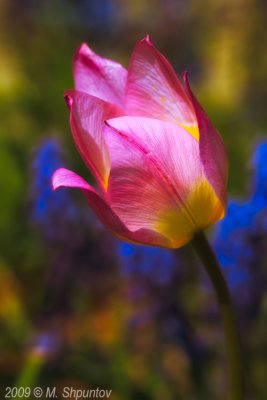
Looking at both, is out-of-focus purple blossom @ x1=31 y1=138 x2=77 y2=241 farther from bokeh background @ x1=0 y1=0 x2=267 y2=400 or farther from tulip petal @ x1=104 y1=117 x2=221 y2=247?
tulip petal @ x1=104 y1=117 x2=221 y2=247

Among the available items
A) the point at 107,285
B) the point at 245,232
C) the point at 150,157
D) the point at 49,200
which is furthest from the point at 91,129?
the point at 107,285

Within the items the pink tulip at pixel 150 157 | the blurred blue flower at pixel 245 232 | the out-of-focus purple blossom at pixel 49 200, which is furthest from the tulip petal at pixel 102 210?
the out-of-focus purple blossom at pixel 49 200

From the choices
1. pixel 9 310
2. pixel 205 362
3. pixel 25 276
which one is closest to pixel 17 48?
pixel 25 276

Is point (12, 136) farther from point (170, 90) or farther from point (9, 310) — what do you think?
point (170, 90)

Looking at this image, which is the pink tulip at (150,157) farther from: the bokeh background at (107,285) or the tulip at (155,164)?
the bokeh background at (107,285)

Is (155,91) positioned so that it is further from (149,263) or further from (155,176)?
(149,263)
